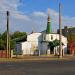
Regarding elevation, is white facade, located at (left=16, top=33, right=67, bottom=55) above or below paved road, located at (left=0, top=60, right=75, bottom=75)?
above

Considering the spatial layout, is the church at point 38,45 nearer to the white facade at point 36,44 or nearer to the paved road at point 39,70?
the white facade at point 36,44

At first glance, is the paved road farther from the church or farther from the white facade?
the white facade

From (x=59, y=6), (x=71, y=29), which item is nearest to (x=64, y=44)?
(x=59, y=6)

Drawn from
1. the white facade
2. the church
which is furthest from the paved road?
the white facade

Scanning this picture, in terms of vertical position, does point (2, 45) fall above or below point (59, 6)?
below

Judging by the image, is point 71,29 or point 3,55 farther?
point 71,29

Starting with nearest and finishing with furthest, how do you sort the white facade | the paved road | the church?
1. the paved road
2. the church
3. the white facade

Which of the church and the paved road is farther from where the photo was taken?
the church

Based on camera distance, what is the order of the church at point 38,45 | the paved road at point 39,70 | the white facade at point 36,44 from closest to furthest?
the paved road at point 39,70, the church at point 38,45, the white facade at point 36,44

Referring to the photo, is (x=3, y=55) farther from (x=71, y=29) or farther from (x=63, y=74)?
(x=71, y=29)

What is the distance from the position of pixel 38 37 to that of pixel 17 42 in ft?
33.1

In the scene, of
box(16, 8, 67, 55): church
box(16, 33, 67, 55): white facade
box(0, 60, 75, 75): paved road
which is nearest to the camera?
box(0, 60, 75, 75): paved road

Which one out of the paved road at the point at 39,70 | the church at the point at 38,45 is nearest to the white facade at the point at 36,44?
the church at the point at 38,45

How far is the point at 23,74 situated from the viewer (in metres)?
25.5
